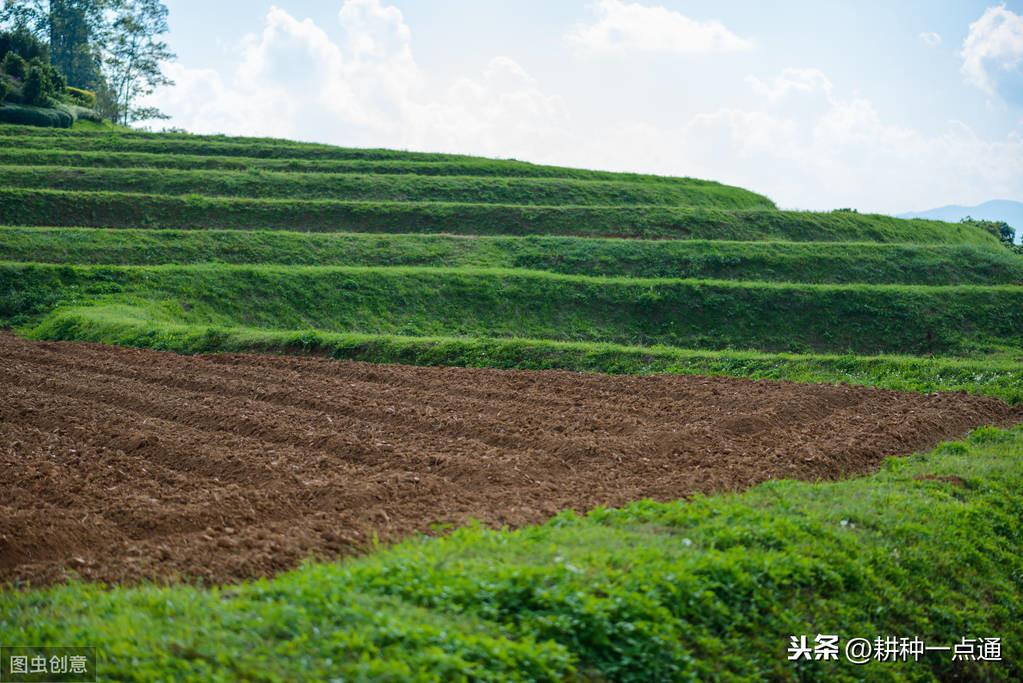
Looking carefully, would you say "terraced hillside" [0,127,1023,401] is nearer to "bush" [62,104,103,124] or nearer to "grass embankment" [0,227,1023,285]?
"grass embankment" [0,227,1023,285]

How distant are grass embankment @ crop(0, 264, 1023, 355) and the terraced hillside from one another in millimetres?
80

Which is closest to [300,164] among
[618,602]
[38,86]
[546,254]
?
[546,254]

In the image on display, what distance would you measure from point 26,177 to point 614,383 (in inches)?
1450

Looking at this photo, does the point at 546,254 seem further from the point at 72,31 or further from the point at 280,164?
the point at 72,31

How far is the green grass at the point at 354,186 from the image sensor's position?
43062 millimetres

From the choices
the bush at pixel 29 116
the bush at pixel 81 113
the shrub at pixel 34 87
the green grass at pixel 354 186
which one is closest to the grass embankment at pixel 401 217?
the green grass at pixel 354 186

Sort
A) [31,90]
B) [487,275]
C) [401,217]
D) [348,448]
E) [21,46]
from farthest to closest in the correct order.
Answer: [21,46], [31,90], [401,217], [487,275], [348,448]

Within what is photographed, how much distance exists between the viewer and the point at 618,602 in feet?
21.5

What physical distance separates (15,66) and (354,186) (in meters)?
37.3

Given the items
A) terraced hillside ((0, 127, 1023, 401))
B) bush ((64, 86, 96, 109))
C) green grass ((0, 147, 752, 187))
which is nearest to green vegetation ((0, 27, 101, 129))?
bush ((64, 86, 96, 109))

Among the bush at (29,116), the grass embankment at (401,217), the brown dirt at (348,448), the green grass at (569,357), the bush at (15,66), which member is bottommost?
the brown dirt at (348,448)

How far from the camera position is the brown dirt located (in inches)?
332

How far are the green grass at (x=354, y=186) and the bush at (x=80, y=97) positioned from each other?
1325 inches

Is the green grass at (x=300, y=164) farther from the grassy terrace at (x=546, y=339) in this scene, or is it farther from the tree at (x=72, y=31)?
the tree at (x=72, y=31)
